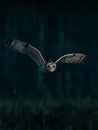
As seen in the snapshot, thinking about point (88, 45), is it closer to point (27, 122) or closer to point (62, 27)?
point (62, 27)

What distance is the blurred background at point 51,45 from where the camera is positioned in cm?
1250

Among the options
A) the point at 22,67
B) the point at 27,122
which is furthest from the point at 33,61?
the point at 27,122

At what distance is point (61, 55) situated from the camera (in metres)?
12.5

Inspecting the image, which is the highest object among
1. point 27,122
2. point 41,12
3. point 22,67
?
point 41,12

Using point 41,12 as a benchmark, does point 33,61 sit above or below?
below

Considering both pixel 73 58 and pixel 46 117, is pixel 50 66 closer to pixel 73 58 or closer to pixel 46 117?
pixel 73 58

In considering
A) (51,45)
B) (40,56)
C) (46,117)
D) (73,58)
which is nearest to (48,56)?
(51,45)

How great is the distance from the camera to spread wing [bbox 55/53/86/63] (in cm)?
1221

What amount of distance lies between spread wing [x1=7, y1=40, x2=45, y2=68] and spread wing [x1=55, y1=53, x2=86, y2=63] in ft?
0.86

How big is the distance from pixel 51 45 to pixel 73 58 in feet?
1.84

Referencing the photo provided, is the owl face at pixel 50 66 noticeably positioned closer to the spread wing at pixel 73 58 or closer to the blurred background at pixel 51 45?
the spread wing at pixel 73 58

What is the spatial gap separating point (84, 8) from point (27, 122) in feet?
6.75

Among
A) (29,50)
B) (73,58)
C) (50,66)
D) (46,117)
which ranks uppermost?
(29,50)

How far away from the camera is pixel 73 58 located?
12.2m
